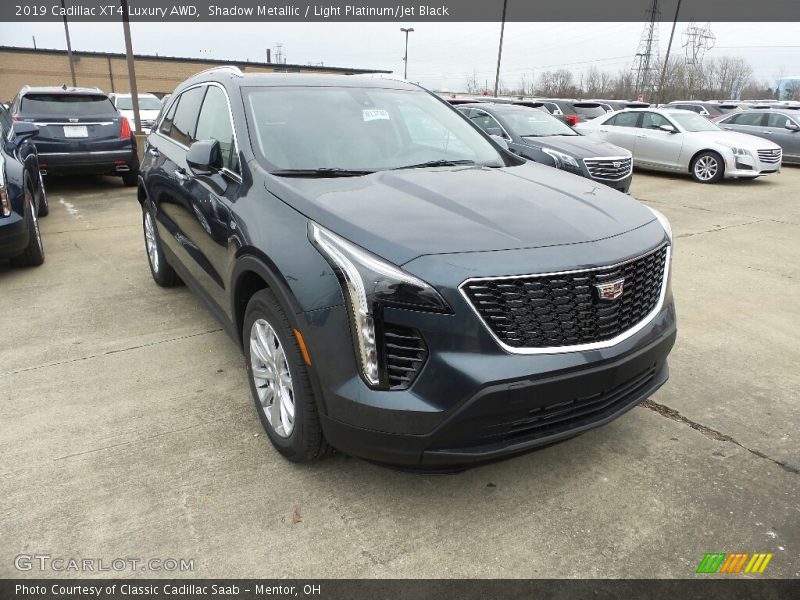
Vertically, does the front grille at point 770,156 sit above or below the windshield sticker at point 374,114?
below

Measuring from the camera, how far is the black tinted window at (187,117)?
4070 millimetres

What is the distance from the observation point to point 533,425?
226cm

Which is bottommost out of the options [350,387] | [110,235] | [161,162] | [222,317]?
[110,235]

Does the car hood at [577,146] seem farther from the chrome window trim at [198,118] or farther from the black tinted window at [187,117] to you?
the black tinted window at [187,117]

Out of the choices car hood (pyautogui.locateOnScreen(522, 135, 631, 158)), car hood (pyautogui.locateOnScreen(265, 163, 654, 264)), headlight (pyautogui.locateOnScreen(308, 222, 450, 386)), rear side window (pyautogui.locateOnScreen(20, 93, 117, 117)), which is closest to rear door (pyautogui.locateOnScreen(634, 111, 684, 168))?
car hood (pyautogui.locateOnScreen(522, 135, 631, 158))

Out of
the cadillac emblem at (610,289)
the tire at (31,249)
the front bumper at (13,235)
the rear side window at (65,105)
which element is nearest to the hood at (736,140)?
the rear side window at (65,105)

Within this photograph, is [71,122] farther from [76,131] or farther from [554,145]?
[554,145]

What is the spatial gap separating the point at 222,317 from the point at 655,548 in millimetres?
2470

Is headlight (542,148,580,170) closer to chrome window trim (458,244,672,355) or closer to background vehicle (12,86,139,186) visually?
background vehicle (12,86,139,186)

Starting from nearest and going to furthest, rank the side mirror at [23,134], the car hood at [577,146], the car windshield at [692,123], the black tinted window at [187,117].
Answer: the black tinted window at [187,117] < the side mirror at [23,134] < the car hood at [577,146] < the car windshield at [692,123]

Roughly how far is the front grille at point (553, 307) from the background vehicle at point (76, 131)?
9183mm

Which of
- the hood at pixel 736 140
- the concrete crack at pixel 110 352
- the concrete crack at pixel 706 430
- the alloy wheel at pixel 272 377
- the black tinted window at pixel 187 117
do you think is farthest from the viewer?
the hood at pixel 736 140

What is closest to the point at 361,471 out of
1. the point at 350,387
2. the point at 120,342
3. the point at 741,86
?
the point at 350,387

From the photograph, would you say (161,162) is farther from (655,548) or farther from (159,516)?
(655,548)
